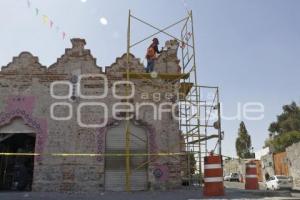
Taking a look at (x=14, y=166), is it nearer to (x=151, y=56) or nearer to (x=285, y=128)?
(x=151, y=56)

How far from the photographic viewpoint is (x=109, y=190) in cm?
1761

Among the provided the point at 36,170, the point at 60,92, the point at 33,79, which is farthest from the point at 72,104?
the point at 36,170

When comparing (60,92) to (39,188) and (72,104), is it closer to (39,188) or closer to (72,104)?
(72,104)

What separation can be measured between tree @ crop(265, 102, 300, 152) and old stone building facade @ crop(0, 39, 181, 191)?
1584 inches

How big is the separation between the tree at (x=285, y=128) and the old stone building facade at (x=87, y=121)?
4022cm

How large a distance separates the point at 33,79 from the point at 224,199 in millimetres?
12208

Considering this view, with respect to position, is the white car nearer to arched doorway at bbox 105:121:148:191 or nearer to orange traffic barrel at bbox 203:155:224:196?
arched doorway at bbox 105:121:148:191

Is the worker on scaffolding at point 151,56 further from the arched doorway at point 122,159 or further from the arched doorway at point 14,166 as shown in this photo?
the arched doorway at point 14,166

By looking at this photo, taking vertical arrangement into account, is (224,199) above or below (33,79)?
below

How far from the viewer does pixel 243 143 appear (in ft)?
237

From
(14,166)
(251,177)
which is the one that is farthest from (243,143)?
(251,177)

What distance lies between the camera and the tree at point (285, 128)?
5490 centimetres

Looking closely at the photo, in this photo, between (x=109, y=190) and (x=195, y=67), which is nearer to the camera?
(x=109, y=190)

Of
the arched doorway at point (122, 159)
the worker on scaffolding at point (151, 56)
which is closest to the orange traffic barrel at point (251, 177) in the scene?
the arched doorway at point (122, 159)
